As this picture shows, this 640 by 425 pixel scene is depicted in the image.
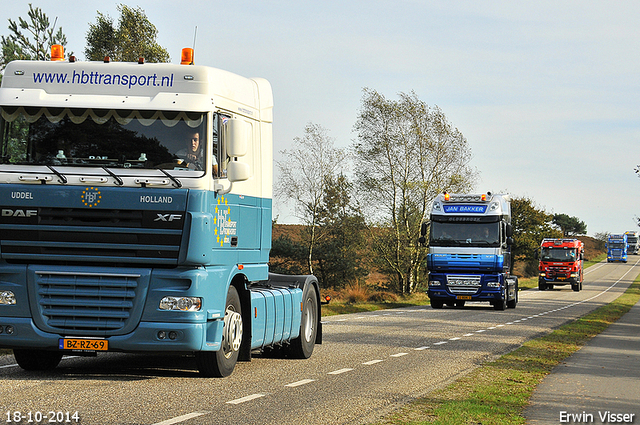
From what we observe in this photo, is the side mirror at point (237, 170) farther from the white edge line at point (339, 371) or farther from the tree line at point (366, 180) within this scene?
the tree line at point (366, 180)

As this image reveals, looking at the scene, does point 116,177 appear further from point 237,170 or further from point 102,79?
point 237,170

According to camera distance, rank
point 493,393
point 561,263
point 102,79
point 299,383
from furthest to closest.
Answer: point 561,263 < point 299,383 < point 493,393 < point 102,79

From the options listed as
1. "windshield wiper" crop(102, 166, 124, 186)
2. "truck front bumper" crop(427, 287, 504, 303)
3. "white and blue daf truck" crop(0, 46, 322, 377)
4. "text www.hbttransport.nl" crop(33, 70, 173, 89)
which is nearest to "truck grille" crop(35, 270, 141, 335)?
"white and blue daf truck" crop(0, 46, 322, 377)

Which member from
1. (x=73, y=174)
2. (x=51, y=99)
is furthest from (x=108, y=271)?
(x=51, y=99)

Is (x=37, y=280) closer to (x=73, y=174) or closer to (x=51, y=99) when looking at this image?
(x=73, y=174)

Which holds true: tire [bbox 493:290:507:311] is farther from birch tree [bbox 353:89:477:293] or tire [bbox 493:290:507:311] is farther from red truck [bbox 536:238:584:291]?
red truck [bbox 536:238:584:291]

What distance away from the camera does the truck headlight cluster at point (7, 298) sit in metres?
9.00

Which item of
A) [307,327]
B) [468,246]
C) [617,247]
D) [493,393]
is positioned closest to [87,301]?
[307,327]

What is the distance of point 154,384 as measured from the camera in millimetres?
9281

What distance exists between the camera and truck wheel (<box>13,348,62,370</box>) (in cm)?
1007

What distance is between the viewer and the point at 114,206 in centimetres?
894

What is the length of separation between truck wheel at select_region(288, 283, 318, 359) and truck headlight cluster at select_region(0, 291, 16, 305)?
477cm

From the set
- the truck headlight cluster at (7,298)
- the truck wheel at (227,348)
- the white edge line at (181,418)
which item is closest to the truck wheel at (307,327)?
the truck wheel at (227,348)

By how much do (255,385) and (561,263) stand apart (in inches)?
2004
